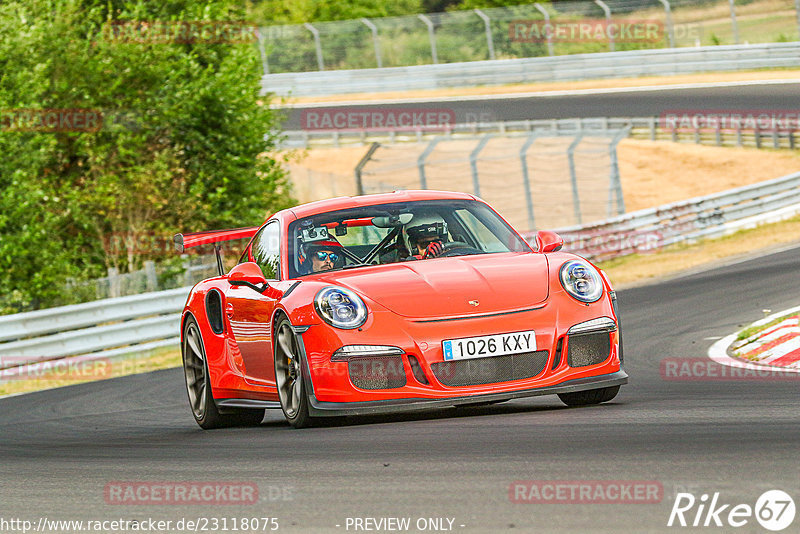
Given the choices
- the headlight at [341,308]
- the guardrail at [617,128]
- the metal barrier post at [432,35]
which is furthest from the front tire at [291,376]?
the metal barrier post at [432,35]

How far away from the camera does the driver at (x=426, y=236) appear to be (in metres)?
8.15

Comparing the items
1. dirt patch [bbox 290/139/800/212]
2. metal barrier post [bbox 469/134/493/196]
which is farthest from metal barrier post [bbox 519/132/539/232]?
dirt patch [bbox 290/139/800/212]

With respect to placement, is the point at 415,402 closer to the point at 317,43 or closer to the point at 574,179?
the point at 574,179

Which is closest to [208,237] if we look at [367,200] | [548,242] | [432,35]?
[367,200]

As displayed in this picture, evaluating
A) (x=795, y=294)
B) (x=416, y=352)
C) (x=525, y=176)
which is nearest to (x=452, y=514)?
(x=416, y=352)

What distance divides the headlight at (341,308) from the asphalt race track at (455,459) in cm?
59

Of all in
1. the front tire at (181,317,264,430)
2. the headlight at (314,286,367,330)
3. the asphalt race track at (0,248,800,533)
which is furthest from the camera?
the front tire at (181,317,264,430)

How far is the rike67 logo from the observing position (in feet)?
13.6

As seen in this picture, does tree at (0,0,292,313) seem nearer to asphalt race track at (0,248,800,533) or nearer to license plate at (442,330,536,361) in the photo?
asphalt race track at (0,248,800,533)

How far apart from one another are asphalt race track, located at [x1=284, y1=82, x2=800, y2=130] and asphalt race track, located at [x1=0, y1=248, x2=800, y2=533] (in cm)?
2710

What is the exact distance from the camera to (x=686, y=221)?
23.5 meters

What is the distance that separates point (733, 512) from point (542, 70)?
39770 millimetres

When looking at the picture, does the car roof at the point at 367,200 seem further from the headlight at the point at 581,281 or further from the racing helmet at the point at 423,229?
the headlight at the point at 581,281

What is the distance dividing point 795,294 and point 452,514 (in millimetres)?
10813
